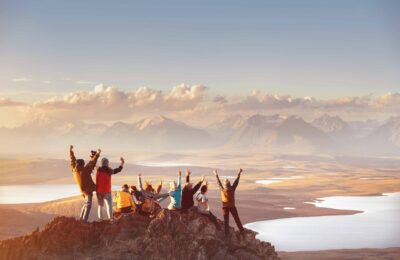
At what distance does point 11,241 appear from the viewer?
20.1m

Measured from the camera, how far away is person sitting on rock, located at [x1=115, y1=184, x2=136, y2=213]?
858 inches

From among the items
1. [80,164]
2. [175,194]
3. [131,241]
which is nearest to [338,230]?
[175,194]

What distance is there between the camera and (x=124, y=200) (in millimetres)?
21891

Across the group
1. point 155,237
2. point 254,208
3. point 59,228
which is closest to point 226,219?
point 155,237

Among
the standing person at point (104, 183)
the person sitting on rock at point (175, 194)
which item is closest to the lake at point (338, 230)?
the person sitting on rock at point (175, 194)

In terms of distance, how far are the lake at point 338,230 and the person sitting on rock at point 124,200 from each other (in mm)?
73578

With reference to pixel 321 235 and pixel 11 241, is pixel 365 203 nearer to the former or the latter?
pixel 321 235

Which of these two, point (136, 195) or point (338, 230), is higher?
point (136, 195)

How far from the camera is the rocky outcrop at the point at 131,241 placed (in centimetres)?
1981

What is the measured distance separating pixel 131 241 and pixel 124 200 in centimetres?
209

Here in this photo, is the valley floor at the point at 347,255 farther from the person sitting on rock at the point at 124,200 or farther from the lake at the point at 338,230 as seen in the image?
the person sitting on rock at the point at 124,200

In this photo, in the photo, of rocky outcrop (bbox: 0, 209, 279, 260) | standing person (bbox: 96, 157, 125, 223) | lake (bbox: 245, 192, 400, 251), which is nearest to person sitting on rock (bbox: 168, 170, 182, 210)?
rocky outcrop (bbox: 0, 209, 279, 260)

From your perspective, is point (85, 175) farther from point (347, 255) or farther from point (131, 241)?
point (347, 255)

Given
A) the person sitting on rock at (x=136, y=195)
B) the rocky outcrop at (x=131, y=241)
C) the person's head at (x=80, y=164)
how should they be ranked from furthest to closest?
the person sitting on rock at (x=136, y=195), the person's head at (x=80, y=164), the rocky outcrop at (x=131, y=241)
